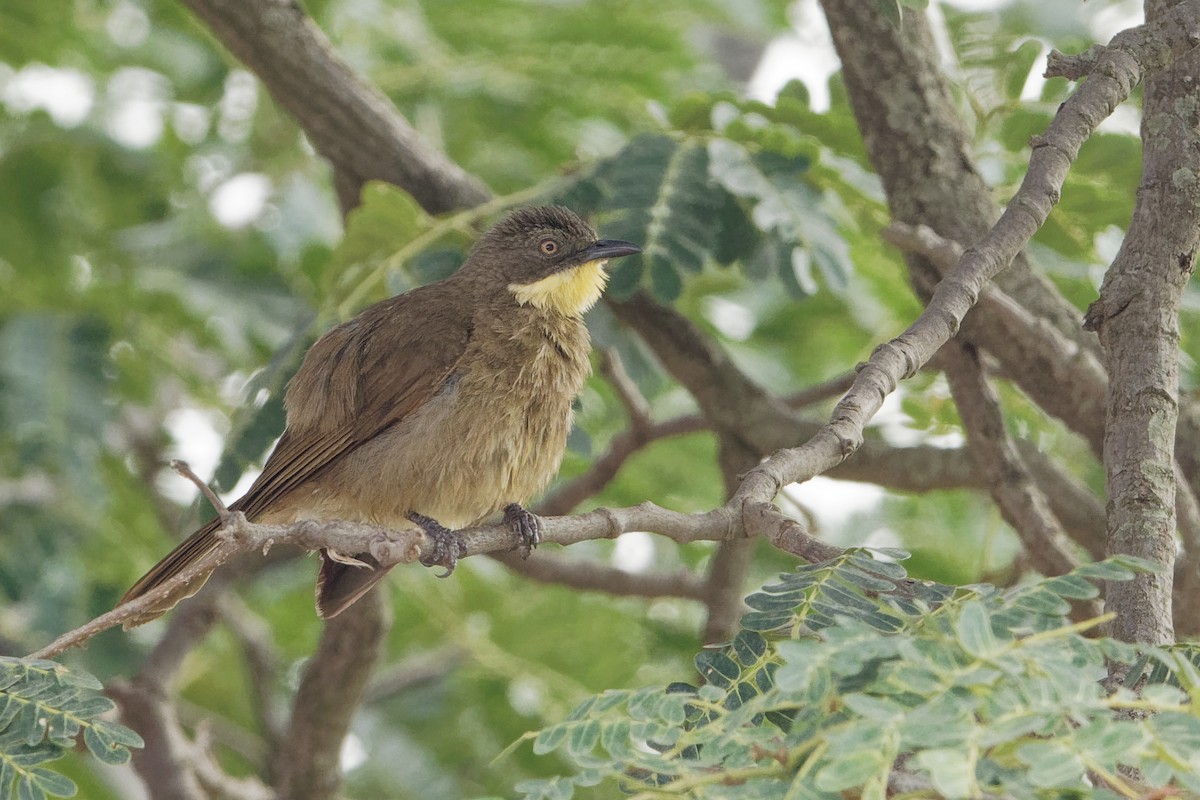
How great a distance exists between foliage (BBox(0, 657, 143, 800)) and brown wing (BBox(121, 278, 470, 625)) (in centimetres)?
141

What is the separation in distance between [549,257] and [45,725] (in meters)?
2.56

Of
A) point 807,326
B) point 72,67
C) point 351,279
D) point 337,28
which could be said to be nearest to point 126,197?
point 72,67

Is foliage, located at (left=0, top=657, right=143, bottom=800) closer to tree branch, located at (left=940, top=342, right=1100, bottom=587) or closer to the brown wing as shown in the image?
the brown wing

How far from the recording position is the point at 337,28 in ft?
22.1

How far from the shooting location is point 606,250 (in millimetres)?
4672

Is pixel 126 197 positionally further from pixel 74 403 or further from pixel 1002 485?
pixel 1002 485

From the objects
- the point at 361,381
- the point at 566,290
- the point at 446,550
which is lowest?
the point at 446,550

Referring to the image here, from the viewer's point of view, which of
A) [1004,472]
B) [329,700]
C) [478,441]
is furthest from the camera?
[329,700]

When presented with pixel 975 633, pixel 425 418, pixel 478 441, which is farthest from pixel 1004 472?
pixel 975 633

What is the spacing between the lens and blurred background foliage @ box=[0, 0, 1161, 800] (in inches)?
190

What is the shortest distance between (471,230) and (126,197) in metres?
2.36

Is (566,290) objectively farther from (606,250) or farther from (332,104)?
(332,104)

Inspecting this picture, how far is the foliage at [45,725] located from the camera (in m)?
2.71

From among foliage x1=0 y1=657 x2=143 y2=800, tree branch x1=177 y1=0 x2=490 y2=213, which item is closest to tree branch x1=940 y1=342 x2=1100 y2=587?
tree branch x1=177 y1=0 x2=490 y2=213
